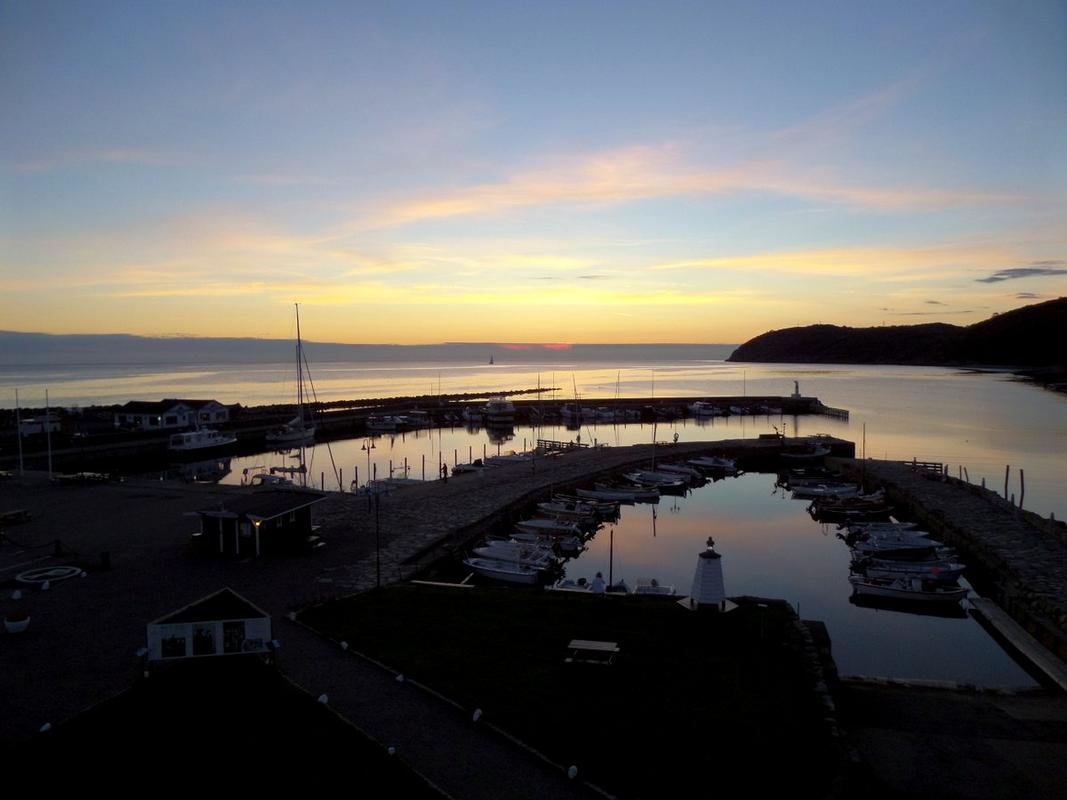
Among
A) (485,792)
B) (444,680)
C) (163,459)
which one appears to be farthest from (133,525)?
(163,459)

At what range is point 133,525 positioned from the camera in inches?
861

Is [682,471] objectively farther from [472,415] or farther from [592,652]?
[472,415]

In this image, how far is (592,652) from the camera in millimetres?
11500

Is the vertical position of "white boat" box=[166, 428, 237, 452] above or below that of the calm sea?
above

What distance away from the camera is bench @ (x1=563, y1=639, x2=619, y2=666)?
37.0 feet

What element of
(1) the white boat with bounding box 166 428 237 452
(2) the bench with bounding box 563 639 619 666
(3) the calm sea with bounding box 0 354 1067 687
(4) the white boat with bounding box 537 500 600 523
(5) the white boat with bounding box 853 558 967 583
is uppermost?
(2) the bench with bounding box 563 639 619 666

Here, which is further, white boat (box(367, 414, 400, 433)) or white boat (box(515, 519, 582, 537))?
white boat (box(367, 414, 400, 433))

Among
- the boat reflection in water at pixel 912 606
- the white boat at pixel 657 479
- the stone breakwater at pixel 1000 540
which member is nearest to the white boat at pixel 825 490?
the stone breakwater at pixel 1000 540

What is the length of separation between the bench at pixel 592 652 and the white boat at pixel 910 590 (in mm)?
12986

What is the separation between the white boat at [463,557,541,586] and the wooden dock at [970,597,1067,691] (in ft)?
39.2

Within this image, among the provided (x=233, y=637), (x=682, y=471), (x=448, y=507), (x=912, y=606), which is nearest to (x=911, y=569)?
(x=912, y=606)

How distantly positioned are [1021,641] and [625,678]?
11.0m

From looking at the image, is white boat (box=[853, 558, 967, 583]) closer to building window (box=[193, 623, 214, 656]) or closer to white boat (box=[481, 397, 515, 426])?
building window (box=[193, 623, 214, 656])

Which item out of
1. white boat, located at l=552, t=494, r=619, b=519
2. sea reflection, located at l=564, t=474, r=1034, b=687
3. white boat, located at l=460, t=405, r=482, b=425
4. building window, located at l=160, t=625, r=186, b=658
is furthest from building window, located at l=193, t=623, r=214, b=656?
white boat, located at l=460, t=405, r=482, b=425
